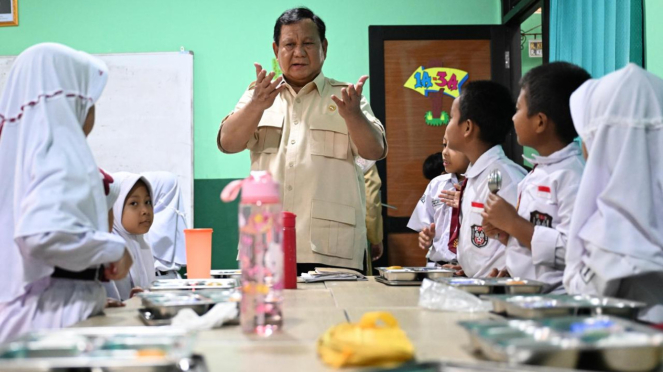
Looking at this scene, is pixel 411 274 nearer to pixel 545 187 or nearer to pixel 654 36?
pixel 545 187

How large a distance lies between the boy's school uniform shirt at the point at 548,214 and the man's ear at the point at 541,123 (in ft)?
0.29

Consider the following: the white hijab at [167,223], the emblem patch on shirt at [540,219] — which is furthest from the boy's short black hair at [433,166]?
the emblem patch on shirt at [540,219]

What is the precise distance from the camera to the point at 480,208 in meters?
2.28

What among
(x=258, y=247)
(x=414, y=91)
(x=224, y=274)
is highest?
(x=414, y=91)

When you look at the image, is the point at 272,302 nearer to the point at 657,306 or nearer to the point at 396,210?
the point at 657,306

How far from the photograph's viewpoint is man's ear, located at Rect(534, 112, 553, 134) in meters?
1.99

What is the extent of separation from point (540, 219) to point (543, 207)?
35mm

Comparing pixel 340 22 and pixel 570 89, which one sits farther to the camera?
pixel 340 22

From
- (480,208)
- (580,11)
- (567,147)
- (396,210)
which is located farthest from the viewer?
(396,210)

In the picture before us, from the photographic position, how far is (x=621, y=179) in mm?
1375

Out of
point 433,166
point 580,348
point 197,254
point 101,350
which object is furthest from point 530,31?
point 101,350

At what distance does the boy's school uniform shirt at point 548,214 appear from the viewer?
1741mm

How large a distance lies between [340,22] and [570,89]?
312 centimetres

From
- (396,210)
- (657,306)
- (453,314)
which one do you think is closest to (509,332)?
(453,314)
